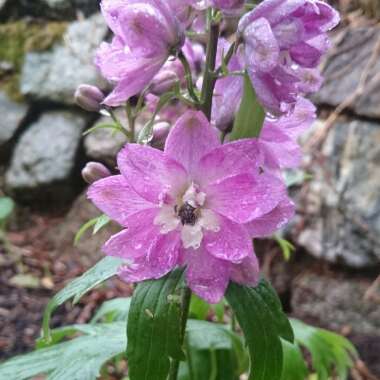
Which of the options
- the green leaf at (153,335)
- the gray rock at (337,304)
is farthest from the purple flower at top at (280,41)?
the gray rock at (337,304)

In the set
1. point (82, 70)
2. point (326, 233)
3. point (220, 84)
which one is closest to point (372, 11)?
point (326, 233)

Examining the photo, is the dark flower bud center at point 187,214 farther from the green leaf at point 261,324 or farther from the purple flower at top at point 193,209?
the green leaf at point 261,324

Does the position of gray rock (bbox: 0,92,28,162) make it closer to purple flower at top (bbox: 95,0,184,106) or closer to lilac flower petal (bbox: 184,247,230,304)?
purple flower at top (bbox: 95,0,184,106)

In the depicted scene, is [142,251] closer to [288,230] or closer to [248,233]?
[248,233]

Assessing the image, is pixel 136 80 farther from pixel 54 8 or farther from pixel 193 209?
pixel 54 8

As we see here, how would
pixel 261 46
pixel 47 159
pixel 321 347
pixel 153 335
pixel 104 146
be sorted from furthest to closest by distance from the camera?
pixel 47 159 → pixel 104 146 → pixel 321 347 → pixel 153 335 → pixel 261 46

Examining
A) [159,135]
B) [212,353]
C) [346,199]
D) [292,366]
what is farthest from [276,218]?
[346,199]
